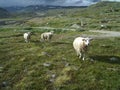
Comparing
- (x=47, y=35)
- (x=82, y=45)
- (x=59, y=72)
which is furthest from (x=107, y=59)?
(x=47, y=35)

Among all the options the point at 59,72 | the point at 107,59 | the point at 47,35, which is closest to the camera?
the point at 59,72

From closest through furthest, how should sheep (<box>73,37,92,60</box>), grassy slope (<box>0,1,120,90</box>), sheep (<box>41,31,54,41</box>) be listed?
1. grassy slope (<box>0,1,120,90</box>)
2. sheep (<box>73,37,92,60</box>)
3. sheep (<box>41,31,54,41</box>)

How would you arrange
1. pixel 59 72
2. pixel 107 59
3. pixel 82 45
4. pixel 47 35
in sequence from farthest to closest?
1. pixel 47 35
2. pixel 107 59
3. pixel 82 45
4. pixel 59 72

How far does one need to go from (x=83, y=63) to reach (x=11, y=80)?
947 cm

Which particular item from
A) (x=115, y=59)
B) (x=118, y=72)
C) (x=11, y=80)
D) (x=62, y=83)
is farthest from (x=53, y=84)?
(x=115, y=59)

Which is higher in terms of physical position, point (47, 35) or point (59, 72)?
point (59, 72)

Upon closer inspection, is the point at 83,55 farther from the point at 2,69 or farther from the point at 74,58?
the point at 2,69

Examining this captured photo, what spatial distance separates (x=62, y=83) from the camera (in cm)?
2773

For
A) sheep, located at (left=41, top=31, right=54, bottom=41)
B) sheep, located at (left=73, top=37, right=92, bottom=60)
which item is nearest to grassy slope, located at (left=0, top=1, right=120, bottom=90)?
sheep, located at (left=73, top=37, right=92, bottom=60)

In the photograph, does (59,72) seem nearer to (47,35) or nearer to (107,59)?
(107,59)

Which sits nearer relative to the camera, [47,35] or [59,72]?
[59,72]

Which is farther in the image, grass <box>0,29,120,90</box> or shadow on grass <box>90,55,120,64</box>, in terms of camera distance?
shadow on grass <box>90,55,120,64</box>

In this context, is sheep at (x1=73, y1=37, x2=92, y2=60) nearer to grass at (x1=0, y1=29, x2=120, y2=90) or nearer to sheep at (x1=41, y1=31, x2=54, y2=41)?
grass at (x1=0, y1=29, x2=120, y2=90)

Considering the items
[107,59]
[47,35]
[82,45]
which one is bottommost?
[47,35]
